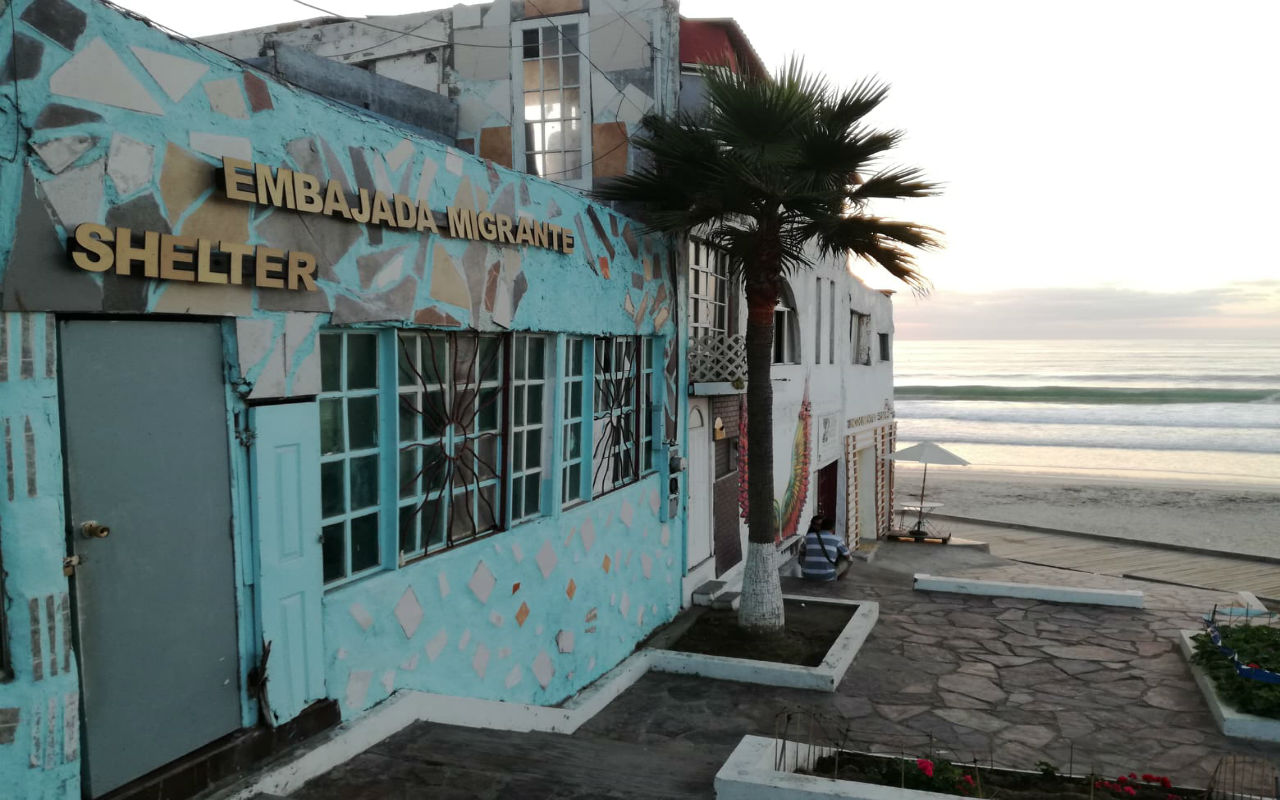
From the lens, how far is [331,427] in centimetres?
586

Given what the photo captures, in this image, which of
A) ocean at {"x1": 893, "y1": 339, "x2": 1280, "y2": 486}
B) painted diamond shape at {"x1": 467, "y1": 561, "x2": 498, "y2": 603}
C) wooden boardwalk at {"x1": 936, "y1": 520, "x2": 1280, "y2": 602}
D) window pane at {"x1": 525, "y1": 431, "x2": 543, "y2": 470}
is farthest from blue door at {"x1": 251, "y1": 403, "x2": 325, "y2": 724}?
ocean at {"x1": 893, "y1": 339, "x2": 1280, "y2": 486}

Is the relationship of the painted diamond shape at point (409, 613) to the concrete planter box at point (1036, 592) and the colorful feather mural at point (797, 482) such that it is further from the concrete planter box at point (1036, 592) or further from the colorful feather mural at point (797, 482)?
the colorful feather mural at point (797, 482)

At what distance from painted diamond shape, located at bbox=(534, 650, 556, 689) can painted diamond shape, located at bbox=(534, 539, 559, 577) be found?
2.41 ft

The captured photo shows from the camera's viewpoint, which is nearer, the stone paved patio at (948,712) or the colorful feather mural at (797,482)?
the stone paved patio at (948,712)

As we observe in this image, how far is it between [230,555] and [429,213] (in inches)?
107

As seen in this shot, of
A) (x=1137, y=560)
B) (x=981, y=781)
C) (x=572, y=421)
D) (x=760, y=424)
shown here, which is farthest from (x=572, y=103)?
(x=1137, y=560)

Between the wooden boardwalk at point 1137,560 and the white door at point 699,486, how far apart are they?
31.1ft

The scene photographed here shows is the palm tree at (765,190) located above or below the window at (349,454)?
above

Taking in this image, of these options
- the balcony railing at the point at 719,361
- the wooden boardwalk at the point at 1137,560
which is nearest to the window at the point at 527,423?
the balcony railing at the point at 719,361

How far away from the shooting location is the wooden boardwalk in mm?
17266

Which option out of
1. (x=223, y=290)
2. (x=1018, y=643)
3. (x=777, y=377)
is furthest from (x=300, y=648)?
(x=777, y=377)

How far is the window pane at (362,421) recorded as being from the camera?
19.8 ft

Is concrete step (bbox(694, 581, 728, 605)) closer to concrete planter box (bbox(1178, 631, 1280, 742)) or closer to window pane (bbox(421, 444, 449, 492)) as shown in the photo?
concrete planter box (bbox(1178, 631, 1280, 742))

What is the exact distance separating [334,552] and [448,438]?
141cm
